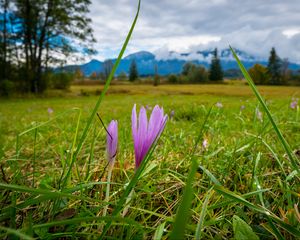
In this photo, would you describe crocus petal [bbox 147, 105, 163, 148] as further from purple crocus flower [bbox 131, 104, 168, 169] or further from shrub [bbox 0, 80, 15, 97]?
shrub [bbox 0, 80, 15, 97]

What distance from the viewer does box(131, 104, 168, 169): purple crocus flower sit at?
0.54 meters

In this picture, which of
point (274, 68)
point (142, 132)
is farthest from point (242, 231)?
point (274, 68)

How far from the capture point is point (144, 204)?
870mm

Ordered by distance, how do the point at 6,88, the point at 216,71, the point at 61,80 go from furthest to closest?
the point at 216,71 < the point at 61,80 < the point at 6,88

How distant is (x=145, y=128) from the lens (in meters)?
0.57

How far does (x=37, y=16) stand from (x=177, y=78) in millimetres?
57966

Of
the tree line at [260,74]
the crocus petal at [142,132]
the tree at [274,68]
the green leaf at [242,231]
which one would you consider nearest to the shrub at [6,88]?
the crocus petal at [142,132]

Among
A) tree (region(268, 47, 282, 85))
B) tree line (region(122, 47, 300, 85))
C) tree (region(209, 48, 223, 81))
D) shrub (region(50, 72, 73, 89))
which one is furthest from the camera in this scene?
tree (region(209, 48, 223, 81))

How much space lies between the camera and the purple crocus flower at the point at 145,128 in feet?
1.77

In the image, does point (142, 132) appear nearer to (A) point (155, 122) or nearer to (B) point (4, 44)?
(A) point (155, 122)

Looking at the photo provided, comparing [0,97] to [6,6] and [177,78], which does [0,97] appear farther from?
[177,78]

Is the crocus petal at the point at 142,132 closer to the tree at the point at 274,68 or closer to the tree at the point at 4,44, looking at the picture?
the tree at the point at 4,44

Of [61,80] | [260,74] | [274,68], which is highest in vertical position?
[274,68]

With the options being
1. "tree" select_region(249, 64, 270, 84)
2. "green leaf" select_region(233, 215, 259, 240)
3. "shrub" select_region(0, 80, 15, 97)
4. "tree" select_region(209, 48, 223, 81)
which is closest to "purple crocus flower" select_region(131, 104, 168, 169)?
"green leaf" select_region(233, 215, 259, 240)
